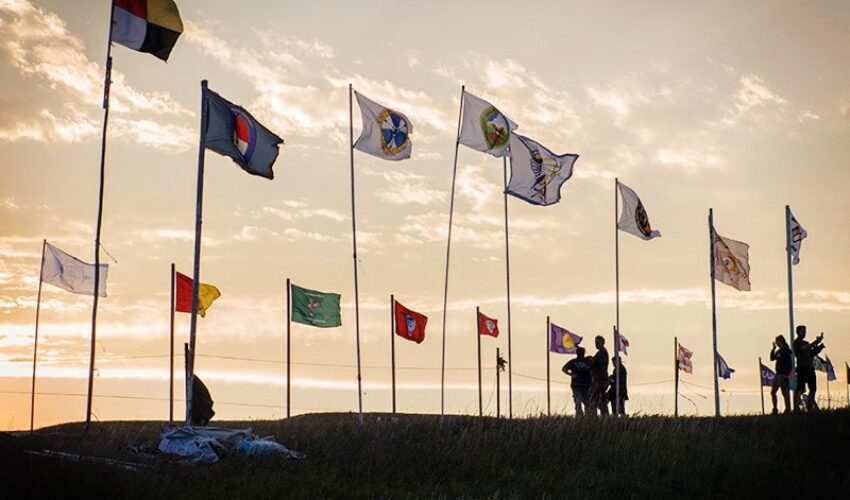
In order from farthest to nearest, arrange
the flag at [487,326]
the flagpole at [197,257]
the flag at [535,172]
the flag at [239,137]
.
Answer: the flag at [487,326] < the flag at [535,172] < the flag at [239,137] < the flagpole at [197,257]

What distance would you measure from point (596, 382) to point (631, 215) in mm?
8274

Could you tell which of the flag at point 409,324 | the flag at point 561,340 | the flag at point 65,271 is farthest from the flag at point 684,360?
the flag at point 65,271

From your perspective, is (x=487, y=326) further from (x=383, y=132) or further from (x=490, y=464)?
(x=490, y=464)

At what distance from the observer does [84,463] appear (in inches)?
709

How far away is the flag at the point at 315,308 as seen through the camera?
42.7 m

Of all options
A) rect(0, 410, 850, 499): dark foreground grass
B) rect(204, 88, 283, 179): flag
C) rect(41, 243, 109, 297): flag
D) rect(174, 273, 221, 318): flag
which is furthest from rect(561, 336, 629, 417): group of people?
rect(41, 243, 109, 297): flag

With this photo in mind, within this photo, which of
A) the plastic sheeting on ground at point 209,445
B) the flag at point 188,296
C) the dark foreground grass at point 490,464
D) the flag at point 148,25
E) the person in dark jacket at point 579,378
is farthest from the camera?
the flag at point 188,296

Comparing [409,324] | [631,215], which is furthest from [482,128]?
[409,324]

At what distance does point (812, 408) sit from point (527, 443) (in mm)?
12775

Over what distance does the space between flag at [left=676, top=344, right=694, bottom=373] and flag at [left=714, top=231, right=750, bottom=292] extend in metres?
22.8

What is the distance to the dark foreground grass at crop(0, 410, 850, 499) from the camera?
17641 mm

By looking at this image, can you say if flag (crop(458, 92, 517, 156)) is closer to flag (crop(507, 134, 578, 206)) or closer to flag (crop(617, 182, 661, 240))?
flag (crop(507, 134, 578, 206))

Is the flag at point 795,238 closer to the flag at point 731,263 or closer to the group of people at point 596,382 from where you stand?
the flag at point 731,263

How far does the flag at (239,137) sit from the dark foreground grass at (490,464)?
6.92 metres
